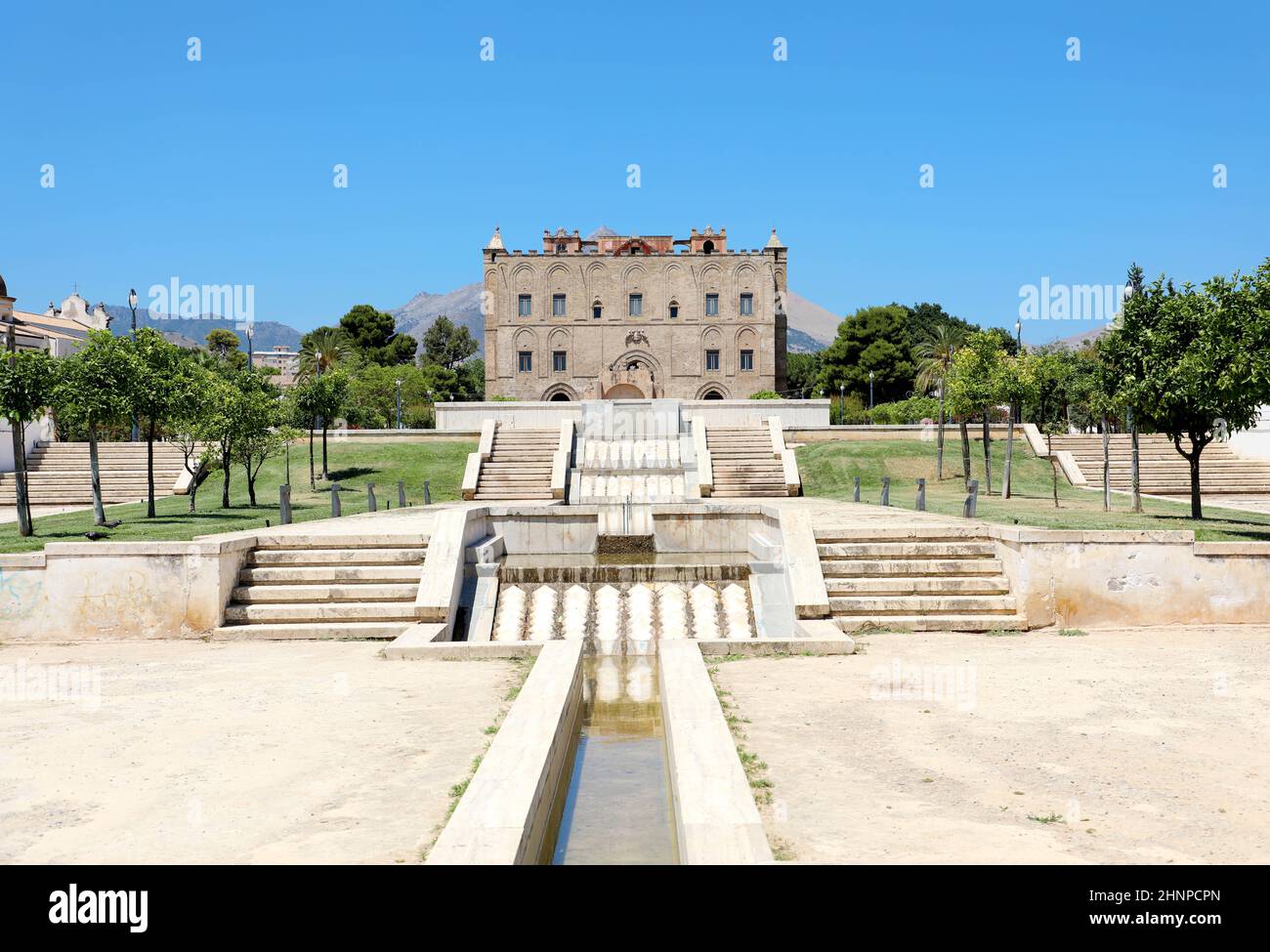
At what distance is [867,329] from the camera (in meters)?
77.6

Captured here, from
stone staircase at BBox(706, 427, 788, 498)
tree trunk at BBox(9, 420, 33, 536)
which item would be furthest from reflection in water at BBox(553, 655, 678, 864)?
stone staircase at BBox(706, 427, 788, 498)

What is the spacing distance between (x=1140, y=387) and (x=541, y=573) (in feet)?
42.4

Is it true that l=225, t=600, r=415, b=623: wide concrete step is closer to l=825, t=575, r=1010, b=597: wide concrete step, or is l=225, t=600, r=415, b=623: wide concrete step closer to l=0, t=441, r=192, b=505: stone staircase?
l=825, t=575, r=1010, b=597: wide concrete step

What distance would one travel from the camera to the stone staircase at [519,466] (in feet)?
90.4

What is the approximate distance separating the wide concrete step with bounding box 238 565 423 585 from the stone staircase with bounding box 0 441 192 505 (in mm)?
20388

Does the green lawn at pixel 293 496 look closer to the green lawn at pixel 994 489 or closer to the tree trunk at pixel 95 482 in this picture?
the tree trunk at pixel 95 482

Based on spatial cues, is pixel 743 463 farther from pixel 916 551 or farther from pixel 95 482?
pixel 95 482

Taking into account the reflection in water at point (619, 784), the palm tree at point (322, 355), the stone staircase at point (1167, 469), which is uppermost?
the palm tree at point (322, 355)

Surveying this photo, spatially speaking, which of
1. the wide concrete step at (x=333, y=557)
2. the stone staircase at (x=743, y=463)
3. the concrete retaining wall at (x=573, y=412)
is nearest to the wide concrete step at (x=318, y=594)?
the wide concrete step at (x=333, y=557)

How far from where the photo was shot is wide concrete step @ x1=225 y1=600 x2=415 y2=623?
11.6 m

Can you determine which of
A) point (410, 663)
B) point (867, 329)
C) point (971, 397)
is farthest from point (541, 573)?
point (867, 329)

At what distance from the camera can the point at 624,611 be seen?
42.4 feet

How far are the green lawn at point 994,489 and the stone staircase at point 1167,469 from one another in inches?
54.2

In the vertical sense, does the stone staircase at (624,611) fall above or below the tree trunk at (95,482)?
below
